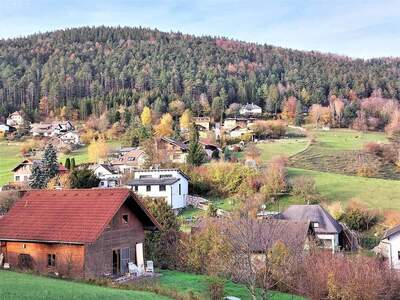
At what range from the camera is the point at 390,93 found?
148500 mm

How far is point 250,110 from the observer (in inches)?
5182

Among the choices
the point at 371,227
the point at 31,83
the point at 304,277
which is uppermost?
the point at 31,83

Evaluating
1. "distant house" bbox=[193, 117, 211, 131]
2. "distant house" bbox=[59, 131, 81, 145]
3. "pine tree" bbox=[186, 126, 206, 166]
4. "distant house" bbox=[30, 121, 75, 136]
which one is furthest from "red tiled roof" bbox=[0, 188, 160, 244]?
"distant house" bbox=[30, 121, 75, 136]

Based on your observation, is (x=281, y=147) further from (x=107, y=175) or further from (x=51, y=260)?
(x=51, y=260)

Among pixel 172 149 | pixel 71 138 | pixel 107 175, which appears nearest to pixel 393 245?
pixel 107 175

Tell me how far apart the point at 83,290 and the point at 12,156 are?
82.6 meters

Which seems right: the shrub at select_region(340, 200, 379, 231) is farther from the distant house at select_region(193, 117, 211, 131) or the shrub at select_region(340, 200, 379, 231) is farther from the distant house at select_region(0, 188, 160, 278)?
the distant house at select_region(193, 117, 211, 131)

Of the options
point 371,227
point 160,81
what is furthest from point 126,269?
point 160,81

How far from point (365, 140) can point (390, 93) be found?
5799cm

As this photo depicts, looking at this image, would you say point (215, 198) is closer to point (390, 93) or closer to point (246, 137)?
point (246, 137)

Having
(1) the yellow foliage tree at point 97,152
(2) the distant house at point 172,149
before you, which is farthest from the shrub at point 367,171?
(1) the yellow foliage tree at point 97,152

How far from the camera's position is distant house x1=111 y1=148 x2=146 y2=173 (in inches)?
2956

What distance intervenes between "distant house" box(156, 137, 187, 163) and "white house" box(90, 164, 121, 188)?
→ 7.99 metres

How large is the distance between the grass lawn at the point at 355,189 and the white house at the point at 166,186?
987cm
